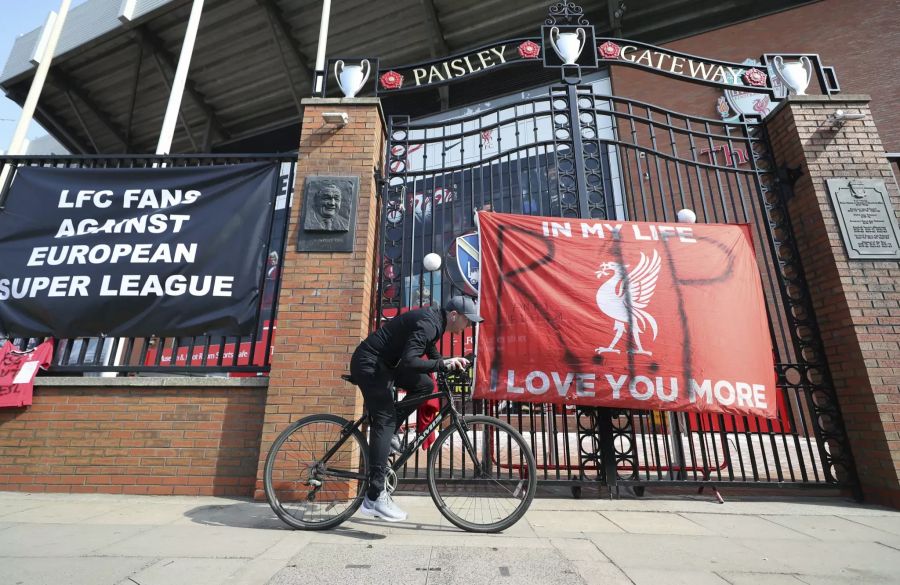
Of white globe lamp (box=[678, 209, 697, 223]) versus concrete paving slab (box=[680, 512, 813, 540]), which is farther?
white globe lamp (box=[678, 209, 697, 223])

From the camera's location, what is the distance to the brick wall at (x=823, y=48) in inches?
473

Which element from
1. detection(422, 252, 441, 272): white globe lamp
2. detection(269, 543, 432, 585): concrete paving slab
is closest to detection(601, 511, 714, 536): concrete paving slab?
detection(269, 543, 432, 585): concrete paving slab

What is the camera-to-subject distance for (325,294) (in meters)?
4.11

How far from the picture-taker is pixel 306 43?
46.4 ft

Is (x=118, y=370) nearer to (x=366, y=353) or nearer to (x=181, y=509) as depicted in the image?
(x=181, y=509)

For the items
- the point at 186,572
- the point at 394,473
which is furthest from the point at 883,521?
the point at 186,572

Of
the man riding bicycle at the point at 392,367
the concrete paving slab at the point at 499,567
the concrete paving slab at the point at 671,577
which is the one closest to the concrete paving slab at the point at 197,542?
the man riding bicycle at the point at 392,367

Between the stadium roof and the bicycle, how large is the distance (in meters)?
14.1

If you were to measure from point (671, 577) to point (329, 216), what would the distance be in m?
3.92

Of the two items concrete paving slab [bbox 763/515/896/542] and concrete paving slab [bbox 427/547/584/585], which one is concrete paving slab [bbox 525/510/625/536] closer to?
concrete paving slab [bbox 427/547/584/585]

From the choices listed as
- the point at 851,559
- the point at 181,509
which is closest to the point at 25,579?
the point at 181,509

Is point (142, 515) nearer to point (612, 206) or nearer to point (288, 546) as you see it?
point (288, 546)

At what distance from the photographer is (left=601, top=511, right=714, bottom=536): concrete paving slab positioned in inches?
113

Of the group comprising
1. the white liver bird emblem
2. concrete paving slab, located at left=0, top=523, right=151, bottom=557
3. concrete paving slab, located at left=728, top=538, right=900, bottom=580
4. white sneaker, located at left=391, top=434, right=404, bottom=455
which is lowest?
concrete paving slab, located at left=728, top=538, right=900, bottom=580
